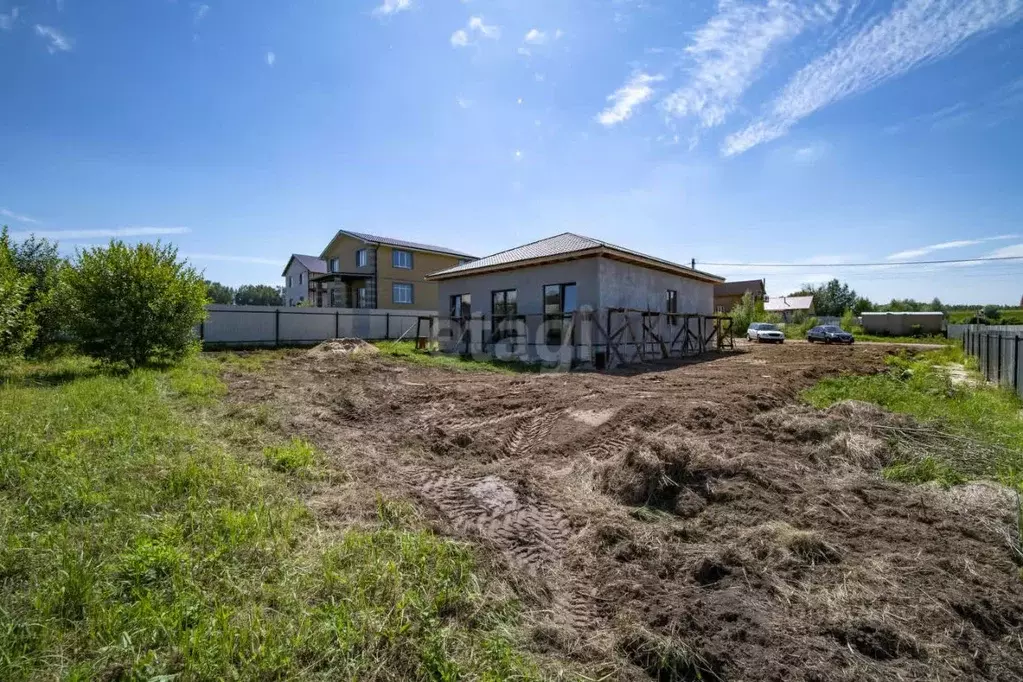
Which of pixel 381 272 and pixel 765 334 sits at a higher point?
pixel 381 272

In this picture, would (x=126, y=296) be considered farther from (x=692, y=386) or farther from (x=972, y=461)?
(x=972, y=461)

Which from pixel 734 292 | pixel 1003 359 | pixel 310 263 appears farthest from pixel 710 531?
pixel 734 292

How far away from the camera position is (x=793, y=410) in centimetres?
731

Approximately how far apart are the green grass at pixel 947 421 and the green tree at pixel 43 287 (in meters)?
15.3

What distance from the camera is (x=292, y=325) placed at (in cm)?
2183

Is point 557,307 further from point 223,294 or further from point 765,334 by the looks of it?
point 223,294

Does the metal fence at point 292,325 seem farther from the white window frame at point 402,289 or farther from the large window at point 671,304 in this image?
the large window at point 671,304

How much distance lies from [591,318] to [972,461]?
996cm

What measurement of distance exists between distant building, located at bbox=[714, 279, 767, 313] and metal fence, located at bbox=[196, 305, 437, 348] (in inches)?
1636

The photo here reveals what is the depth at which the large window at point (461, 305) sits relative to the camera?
62.0 feet

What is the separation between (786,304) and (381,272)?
59.3 metres

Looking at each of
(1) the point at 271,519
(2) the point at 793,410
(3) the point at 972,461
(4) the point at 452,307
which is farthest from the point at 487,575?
(4) the point at 452,307

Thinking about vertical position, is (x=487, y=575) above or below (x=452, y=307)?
below

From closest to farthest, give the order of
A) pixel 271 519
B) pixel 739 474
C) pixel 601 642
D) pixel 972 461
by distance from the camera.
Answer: pixel 601 642 < pixel 271 519 < pixel 739 474 < pixel 972 461
